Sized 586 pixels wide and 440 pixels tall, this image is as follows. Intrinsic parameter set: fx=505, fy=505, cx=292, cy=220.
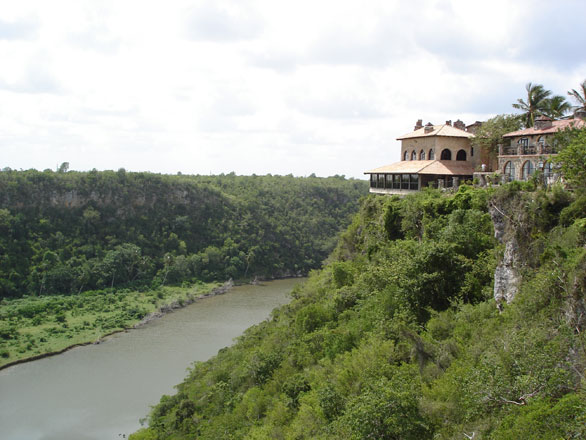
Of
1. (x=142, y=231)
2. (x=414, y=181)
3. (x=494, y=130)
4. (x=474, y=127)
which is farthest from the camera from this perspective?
(x=142, y=231)

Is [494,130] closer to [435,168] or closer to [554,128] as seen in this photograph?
[435,168]

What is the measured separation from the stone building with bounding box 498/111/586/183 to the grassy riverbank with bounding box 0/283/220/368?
3569 cm

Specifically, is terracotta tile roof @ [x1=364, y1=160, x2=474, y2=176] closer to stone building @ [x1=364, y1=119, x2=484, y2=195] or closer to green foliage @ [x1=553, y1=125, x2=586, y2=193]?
stone building @ [x1=364, y1=119, x2=484, y2=195]

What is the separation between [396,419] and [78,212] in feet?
224

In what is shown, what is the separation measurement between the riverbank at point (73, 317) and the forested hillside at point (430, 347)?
18.9 metres

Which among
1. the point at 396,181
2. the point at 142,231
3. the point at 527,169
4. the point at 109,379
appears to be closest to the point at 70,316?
the point at 109,379

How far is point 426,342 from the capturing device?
14.2 metres

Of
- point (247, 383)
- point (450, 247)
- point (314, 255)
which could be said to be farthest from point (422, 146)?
point (314, 255)

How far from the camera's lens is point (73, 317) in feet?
161

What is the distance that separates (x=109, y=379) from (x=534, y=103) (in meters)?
32.2

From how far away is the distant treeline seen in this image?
60906mm

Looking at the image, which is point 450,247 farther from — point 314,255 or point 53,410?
point 314,255

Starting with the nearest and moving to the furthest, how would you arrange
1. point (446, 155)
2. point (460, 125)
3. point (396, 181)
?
point (446, 155)
point (396, 181)
point (460, 125)

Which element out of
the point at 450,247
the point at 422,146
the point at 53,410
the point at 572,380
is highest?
the point at 422,146
